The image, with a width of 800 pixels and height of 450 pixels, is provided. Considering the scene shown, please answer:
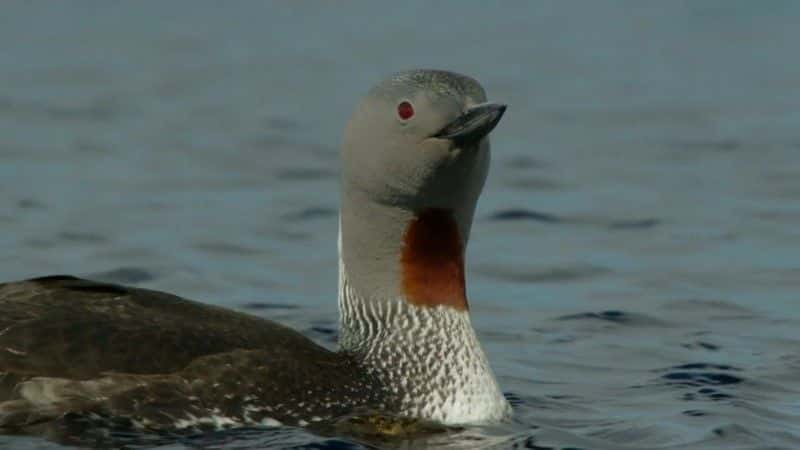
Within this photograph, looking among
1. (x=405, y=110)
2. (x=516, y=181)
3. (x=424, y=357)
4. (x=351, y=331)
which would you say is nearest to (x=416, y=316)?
(x=424, y=357)

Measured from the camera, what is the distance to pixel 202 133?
18.1 m

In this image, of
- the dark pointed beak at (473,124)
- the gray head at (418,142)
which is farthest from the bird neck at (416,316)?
the dark pointed beak at (473,124)

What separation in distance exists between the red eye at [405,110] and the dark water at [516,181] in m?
1.32

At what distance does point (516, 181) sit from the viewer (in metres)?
16.4

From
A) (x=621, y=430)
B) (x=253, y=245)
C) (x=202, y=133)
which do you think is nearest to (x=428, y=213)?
(x=621, y=430)

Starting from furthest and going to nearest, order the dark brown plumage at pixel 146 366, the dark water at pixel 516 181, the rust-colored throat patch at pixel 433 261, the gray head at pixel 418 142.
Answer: the dark water at pixel 516 181 < the rust-colored throat patch at pixel 433 261 < the gray head at pixel 418 142 < the dark brown plumage at pixel 146 366

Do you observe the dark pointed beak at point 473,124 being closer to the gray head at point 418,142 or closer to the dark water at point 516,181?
the gray head at point 418,142

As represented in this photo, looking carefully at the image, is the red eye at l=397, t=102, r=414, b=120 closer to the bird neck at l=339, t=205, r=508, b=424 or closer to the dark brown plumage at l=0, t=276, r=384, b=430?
the bird neck at l=339, t=205, r=508, b=424

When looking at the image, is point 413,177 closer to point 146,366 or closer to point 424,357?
point 424,357

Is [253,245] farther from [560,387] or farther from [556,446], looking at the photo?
[556,446]

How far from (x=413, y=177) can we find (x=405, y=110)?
276mm

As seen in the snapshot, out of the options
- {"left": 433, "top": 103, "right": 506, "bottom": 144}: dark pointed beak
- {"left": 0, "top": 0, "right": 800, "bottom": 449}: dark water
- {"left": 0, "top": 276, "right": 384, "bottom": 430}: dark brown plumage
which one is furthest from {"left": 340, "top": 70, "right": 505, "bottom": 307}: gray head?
{"left": 0, "top": 0, "right": 800, "bottom": 449}: dark water

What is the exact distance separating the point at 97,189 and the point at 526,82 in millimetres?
5741

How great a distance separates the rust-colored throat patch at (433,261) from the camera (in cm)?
939
